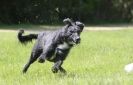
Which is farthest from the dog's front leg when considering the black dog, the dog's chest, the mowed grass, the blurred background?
the blurred background

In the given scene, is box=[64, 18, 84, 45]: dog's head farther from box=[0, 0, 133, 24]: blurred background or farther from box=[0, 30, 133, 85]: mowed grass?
box=[0, 0, 133, 24]: blurred background

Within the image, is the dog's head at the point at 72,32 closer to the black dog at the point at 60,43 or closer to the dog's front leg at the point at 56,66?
the black dog at the point at 60,43

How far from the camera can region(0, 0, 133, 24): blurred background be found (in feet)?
113

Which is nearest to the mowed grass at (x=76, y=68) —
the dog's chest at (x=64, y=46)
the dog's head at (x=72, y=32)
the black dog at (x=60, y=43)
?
the black dog at (x=60, y=43)

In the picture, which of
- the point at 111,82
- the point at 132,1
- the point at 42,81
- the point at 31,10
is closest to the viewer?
the point at 111,82

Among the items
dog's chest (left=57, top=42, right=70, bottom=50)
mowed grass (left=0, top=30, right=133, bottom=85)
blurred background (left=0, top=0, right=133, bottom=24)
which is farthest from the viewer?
blurred background (left=0, top=0, right=133, bottom=24)

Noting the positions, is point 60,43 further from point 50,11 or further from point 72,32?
point 50,11

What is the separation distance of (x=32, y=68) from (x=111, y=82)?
3.24 m

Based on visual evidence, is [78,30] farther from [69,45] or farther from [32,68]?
[32,68]

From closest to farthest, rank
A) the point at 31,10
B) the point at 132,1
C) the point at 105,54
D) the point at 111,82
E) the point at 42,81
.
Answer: the point at 111,82
the point at 42,81
the point at 105,54
the point at 31,10
the point at 132,1

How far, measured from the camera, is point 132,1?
1667 inches

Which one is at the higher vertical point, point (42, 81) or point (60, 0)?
point (42, 81)

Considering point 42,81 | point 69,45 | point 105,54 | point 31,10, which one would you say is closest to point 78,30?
point 69,45

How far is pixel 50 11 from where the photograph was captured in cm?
3528
